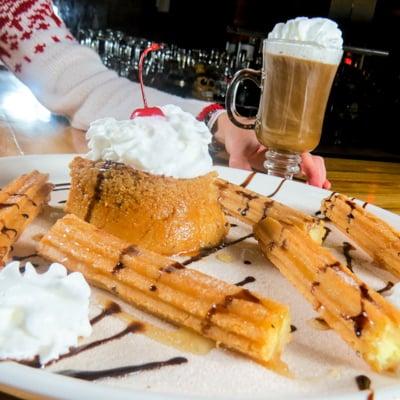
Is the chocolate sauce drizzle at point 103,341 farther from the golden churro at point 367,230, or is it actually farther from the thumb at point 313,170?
the thumb at point 313,170

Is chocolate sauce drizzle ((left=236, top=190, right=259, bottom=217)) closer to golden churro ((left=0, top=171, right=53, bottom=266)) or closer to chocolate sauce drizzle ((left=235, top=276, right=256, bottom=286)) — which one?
chocolate sauce drizzle ((left=235, top=276, right=256, bottom=286))

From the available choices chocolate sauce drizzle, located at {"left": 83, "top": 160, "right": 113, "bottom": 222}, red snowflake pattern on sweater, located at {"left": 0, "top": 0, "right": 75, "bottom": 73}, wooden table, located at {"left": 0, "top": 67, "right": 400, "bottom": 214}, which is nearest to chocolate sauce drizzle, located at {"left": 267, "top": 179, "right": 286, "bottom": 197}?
wooden table, located at {"left": 0, "top": 67, "right": 400, "bottom": 214}

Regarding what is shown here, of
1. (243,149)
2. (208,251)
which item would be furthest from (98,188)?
(243,149)

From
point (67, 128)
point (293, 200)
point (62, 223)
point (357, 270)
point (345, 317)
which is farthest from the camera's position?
point (67, 128)

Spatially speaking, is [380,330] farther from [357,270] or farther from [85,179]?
[85,179]

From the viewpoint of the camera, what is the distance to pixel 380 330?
0.59m

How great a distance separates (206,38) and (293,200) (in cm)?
338

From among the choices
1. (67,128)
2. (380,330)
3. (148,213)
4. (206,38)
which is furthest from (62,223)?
(206,38)

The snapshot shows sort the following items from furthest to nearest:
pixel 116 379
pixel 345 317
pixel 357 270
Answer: pixel 357 270 → pixel 345 317 → pixel 116 379

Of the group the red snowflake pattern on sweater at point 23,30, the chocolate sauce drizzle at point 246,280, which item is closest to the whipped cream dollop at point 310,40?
the chocolate sauce drizzle at point 246,280

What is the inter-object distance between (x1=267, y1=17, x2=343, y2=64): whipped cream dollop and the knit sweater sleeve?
0.47m

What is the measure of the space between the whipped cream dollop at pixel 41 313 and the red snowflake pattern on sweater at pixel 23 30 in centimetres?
138

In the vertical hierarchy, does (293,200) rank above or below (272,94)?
below

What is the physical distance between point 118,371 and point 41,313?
97 millimetres
